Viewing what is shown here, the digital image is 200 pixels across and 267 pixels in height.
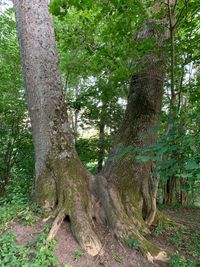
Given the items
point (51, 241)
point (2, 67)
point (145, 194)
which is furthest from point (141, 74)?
point (2, 67)

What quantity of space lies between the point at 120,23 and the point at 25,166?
3.51 m

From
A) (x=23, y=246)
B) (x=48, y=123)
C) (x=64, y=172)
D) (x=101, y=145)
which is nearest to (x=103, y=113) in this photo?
(x=101, y=145)

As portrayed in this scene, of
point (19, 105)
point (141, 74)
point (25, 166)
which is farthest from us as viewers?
point (19, 105)

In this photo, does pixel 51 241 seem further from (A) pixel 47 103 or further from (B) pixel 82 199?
(A) pixel 47 103

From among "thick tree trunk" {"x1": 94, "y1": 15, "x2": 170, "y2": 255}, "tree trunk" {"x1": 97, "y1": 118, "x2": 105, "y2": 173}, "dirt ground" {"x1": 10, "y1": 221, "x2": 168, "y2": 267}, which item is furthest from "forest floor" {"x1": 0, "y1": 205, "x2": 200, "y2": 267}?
"tree trunk" {"x1": 97, "y1": 118, "x2": 105, "y2": 173}

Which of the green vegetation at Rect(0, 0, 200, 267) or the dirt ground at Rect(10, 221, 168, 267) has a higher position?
the green vegetation at Rect(0, 0, 200, 267)

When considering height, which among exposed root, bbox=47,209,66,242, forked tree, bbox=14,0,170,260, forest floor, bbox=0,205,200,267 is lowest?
forest floor, bbox=0,205,200,267

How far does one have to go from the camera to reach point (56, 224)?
2855 mm

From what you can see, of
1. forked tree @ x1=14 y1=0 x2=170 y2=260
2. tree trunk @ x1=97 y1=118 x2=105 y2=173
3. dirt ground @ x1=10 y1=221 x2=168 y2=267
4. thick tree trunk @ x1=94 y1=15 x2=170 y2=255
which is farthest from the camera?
tree trunk @ x1=97 y1=118 x2=105 y2=173

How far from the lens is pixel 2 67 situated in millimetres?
5836

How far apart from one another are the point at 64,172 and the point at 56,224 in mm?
633

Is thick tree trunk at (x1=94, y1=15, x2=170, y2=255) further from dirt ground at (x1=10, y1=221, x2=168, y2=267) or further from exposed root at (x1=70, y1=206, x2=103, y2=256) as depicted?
exposed root at (x1=70, y1=206, x2=103, y2=256)

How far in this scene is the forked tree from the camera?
10.1 ft

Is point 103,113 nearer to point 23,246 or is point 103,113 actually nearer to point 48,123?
point 48,123
